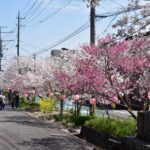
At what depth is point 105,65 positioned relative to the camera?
21469 mm

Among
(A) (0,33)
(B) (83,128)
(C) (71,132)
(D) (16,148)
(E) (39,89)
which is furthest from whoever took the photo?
(A) (0,33)

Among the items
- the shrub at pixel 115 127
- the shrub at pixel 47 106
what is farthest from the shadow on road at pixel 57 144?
the shrub at pixel 47 106

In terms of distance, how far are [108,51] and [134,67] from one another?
5.27ft

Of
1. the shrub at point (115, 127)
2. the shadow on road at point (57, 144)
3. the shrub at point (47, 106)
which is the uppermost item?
the shrub at point (47, 106)

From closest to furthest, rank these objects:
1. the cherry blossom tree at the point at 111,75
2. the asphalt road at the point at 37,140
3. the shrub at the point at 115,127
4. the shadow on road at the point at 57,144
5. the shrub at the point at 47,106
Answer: the asphalt road at the point at 37,140 → the shadow on road at the point at 57,144 → the shrub at the point at 115,127 → the cherry blossom tree at the point at 111,75 → the shrub at the point at 47,106

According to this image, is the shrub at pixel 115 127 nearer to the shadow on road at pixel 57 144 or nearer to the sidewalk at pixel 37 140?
the sidewalk at pixel 37 140

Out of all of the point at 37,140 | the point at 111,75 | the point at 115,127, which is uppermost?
the point at 111,75

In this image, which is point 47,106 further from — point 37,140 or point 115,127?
point 115,127

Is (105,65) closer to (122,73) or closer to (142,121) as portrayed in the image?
(122,73)

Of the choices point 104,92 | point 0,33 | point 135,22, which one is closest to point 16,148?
point 104,92

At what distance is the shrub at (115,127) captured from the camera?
19.1 m

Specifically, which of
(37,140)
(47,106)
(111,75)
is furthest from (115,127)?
(47,106)

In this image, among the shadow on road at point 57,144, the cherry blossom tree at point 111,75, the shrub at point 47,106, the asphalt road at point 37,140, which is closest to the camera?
the asphalt road at point 37,140

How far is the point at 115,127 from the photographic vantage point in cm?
2017
